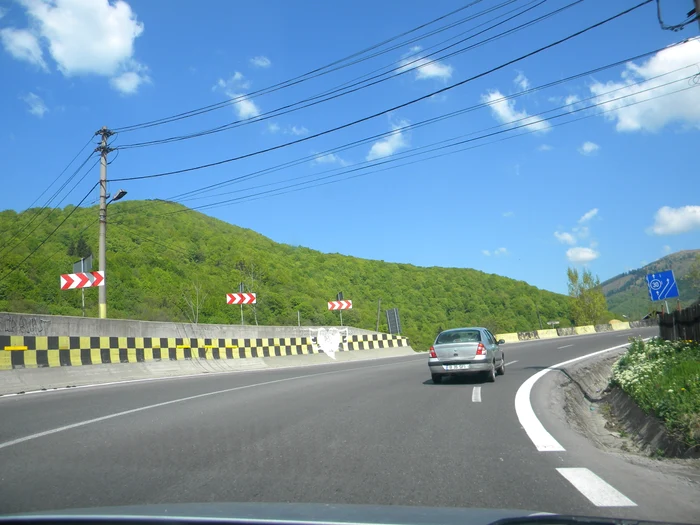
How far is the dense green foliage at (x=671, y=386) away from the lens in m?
6.26

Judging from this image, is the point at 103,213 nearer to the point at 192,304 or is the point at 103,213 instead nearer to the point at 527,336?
the point at 192,304

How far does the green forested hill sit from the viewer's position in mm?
52688

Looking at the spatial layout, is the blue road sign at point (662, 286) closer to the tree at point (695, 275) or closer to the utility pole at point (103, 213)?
the utility pole at point (103, 213)

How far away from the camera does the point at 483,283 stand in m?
114

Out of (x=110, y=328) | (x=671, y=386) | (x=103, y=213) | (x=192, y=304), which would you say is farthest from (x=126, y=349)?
(x=192, y=304)

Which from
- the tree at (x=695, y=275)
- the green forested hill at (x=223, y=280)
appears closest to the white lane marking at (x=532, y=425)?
the green forested hill at (x=223, y=280)

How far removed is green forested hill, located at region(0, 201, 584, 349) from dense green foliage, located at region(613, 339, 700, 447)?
3501cm

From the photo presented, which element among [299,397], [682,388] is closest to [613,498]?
[682,388]

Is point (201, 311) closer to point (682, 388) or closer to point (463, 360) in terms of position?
point (463, 360)

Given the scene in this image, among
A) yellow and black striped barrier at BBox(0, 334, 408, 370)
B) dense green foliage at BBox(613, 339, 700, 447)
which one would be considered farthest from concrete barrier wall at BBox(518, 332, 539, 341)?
dense green foliage at BBox(613, 339, 700, 447)

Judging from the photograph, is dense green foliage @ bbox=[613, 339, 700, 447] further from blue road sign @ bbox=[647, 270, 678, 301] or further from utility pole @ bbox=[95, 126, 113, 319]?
utility pole @ bbox=[95, 126, 113, 319]

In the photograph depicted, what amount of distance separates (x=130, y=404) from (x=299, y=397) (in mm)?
2860

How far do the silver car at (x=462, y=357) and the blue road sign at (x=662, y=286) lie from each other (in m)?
5.63

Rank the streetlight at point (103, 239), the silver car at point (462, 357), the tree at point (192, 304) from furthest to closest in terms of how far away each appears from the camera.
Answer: the tree at point (192, 304) < the streetlight at point (103, 239) < the silver car at point (462, 357)
